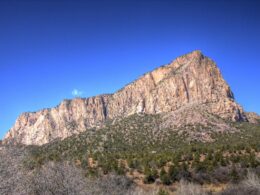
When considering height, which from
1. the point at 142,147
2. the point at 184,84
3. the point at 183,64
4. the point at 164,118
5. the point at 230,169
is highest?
the point at 183,64

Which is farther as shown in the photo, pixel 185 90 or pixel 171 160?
pixel 185 90

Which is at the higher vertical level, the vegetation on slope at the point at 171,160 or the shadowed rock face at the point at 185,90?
the shadowed rock face at the point at 185,90

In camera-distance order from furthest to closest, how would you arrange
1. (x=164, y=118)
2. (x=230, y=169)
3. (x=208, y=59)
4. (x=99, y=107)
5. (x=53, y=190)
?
(x=99, y=107) → (x=208, y=59) → (x=164, y=118) → (x=230, y=169) → (x=53, y=190)

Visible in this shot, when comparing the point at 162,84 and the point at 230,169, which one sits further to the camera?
the point at 162,84

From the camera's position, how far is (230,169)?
4109cm

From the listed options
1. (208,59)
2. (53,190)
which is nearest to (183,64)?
(208,59)

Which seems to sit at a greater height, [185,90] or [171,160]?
[185,90]

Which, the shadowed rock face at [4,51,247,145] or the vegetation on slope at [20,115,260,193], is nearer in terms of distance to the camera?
the vegetation on slope at [20,115,260,193]

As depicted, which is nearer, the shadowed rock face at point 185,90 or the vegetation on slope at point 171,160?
the vegetation on slope at point 171,160

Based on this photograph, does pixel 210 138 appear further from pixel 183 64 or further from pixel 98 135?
pixel 183 64

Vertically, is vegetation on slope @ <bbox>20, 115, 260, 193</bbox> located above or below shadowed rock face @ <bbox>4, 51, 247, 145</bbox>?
below

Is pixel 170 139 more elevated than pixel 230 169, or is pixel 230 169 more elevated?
pixel 170 139

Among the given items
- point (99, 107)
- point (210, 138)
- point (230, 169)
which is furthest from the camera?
point (99, 107)

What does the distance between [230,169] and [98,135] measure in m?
65.4
